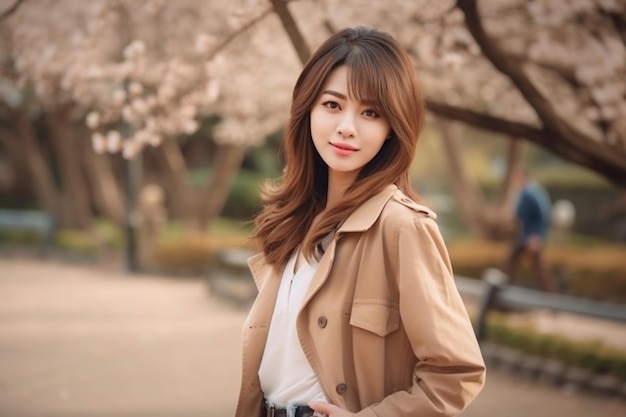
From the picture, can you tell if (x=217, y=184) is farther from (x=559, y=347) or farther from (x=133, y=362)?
(x=559, y=347)

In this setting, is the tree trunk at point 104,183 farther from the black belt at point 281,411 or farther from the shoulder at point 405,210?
the shoulder at point 405,210

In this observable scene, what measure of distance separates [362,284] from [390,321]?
11 cm

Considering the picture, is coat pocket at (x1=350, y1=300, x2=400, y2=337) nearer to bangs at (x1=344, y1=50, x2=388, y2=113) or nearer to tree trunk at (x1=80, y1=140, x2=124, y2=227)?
bangs at (x1=344, y1=50, x2=388, y2=113)

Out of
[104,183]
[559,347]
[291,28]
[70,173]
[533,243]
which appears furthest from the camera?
[70,173]

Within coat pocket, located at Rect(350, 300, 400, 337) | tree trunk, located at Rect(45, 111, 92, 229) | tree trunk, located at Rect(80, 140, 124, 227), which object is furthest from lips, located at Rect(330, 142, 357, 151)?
tree trunk, located at Rect(80, 140, 124, 227)

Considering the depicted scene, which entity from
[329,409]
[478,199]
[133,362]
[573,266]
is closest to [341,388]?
[329,409]

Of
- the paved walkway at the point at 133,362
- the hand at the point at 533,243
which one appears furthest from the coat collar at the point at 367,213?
the hand at the point at 533,243

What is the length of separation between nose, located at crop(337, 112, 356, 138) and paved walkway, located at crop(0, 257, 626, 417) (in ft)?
14.1

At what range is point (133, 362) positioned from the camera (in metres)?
7.88

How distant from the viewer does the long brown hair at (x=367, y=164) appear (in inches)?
84.7

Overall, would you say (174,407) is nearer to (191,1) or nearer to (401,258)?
(191,1)

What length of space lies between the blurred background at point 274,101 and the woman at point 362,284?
482 mm

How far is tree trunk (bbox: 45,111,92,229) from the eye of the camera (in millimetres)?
18281

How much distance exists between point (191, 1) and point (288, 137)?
18.3 feet
